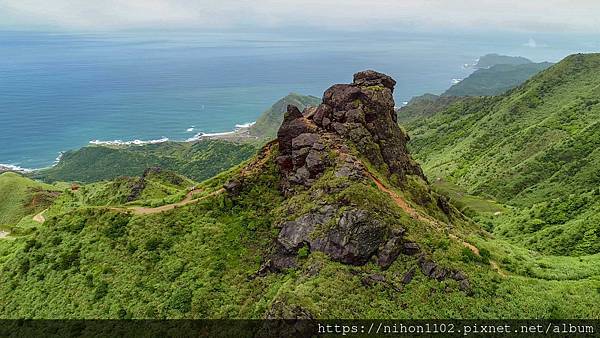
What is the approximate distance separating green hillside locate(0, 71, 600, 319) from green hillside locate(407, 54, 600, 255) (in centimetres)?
2056

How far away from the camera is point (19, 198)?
14562cm

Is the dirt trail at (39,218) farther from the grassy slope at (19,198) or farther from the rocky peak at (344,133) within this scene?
the rocky peak at (344,133)

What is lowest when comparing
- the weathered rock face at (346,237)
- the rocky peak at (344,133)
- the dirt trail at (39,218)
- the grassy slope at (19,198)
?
the grassy slope at (19,198)

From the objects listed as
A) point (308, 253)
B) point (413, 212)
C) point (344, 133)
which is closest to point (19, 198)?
point (344, 133)

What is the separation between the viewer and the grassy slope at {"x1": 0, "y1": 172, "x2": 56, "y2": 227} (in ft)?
443

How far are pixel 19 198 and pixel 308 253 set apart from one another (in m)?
140

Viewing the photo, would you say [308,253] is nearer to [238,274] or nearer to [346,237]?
[346,237]

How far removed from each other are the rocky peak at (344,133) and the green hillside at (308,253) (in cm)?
19

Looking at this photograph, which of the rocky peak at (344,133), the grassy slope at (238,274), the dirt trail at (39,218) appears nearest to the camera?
the grassy slope at (238,274)

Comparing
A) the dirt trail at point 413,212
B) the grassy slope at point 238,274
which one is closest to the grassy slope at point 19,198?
the grassy slope at point 238,274

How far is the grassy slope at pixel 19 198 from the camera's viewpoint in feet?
443

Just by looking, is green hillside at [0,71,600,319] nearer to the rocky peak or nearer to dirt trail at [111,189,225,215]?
the rocky peak

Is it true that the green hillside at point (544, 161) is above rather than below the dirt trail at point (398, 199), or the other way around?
below

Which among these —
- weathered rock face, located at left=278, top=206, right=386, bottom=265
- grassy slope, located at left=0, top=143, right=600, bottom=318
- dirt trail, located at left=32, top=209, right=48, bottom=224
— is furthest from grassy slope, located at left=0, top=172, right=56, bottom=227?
weathered rock face, located at left=278, top=206, right=386, bottom=265
